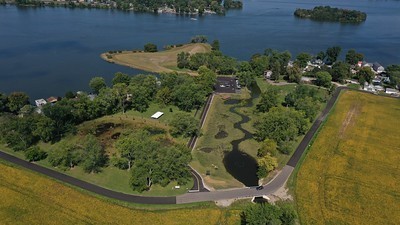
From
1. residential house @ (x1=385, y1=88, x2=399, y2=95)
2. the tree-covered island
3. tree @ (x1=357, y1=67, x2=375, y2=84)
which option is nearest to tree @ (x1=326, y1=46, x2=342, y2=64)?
tree @ (x1=357, y1=67, x2=375, y2=84)

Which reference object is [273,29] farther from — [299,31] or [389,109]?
[389,109]

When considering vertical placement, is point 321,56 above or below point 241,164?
above

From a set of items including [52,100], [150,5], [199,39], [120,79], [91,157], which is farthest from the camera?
[150,5]

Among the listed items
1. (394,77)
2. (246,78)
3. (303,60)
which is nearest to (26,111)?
(246,78)

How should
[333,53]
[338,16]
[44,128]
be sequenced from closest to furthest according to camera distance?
[44,128], [333,53], [338,16]

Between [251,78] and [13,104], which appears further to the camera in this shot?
[251,78]

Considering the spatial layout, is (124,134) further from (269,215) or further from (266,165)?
(269,215)

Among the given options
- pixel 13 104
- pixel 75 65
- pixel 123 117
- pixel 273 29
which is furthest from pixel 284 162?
pixel 273 29
